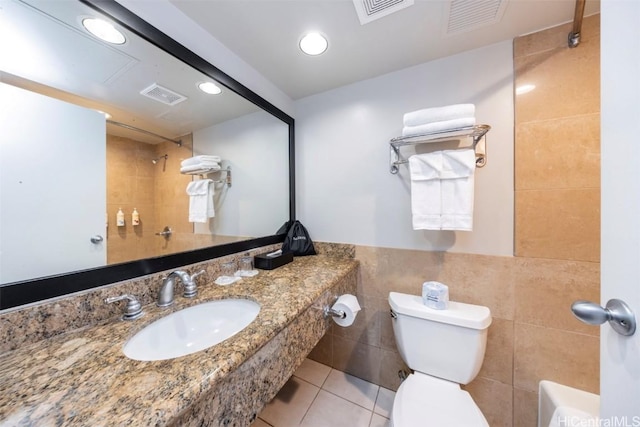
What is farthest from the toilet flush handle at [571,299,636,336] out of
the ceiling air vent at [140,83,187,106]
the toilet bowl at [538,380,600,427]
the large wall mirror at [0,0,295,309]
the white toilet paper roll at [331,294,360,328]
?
the ceiling air vent at [140,83,187,106]

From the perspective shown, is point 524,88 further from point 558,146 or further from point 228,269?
point 228,269

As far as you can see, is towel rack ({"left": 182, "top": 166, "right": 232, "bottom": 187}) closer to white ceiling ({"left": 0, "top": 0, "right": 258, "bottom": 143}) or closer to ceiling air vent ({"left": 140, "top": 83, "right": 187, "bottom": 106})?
white ceiling ({"left": 0, "top": 0, "right": 258, "bottom": 143})

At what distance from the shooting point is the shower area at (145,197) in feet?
2.72

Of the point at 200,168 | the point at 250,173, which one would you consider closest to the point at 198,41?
the point at 200,168

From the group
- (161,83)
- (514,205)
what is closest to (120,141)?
(161,83)

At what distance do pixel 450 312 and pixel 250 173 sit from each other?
149 cm

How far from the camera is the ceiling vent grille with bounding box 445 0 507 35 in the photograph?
0.90 meters

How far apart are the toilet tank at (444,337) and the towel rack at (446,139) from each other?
80 cm

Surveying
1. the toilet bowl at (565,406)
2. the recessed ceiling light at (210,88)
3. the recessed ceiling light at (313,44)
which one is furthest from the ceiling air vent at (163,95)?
the toilet bowl at (565,406)

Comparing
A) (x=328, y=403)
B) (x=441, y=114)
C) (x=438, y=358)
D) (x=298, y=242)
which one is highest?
(x=441, y=114)

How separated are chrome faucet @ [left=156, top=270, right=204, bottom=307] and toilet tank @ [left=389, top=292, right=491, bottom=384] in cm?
103

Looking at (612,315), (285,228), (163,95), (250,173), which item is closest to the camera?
(612,315)

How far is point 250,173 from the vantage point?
1.51 metres

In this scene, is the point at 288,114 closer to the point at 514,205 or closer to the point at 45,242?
the point at 45,242
